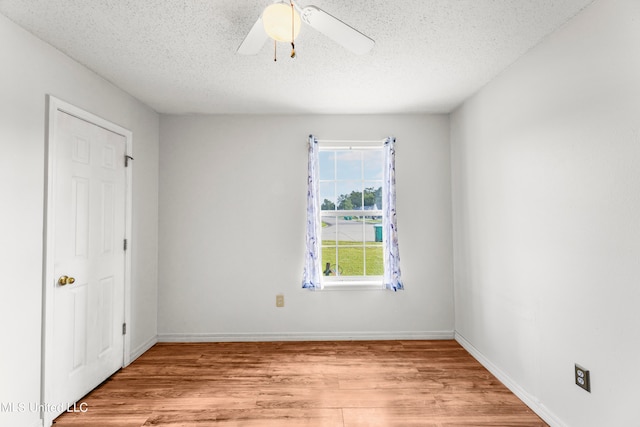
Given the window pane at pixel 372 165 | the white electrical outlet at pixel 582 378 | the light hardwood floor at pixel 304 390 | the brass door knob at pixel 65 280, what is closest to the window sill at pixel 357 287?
the light hardwood floor at pixel 304 390

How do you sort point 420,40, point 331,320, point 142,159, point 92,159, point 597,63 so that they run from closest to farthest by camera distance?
point 597,63 < point 420,40 < point 92,159 < point 142,159 < point 331,320

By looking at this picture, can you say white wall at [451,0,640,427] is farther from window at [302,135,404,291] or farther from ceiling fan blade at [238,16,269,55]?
ceiling fan blade at [238,16,269,55]

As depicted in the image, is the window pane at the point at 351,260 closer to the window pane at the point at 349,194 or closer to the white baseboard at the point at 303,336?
the window pane at the point at 349,194

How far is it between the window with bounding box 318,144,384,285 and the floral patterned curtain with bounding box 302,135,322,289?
0.65 ft

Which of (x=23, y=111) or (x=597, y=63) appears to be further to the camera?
(x=23, y=111)

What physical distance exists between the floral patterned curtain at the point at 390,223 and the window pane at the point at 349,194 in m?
0.29

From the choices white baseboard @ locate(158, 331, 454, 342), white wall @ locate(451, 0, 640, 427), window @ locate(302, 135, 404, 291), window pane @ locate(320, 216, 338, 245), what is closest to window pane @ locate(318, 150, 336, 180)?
window @ locate(302, 135, 404, 291)

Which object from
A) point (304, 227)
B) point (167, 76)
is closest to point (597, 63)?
point (304, 227)

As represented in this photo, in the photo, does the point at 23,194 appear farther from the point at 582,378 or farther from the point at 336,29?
the point at 582,378

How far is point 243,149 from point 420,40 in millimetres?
2101

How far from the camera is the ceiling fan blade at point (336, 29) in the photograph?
58.8 inches

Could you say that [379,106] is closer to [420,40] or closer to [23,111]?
[420,40]

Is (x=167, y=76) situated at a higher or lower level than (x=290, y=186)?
higher

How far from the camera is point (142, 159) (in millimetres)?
3125
